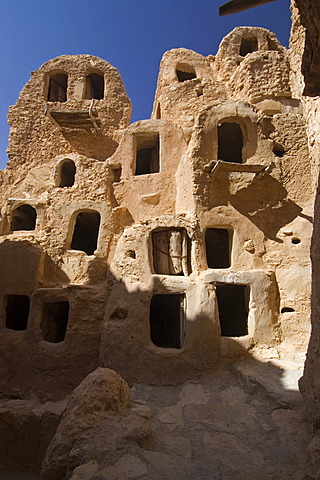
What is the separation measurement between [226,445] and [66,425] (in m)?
2.51

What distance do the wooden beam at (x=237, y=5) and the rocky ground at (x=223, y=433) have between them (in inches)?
200

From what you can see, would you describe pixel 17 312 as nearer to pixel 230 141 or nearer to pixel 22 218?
pixel 22 218

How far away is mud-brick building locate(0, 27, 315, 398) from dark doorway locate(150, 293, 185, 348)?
0.06 metres

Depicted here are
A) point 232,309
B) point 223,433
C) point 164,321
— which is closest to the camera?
point 223,433

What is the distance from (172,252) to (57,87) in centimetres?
1407

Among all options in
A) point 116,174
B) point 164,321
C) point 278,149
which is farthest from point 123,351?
point 278,149

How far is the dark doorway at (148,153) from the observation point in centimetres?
1357

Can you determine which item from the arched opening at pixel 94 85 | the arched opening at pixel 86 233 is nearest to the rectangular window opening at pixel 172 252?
the arched opening at pixel 86 233

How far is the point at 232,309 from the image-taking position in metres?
12.2

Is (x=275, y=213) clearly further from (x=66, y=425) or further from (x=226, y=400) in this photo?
(x=66, y=425)

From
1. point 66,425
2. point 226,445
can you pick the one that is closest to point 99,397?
point 66,425

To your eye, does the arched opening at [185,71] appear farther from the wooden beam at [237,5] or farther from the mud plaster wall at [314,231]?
the wooden beam at [237,5]

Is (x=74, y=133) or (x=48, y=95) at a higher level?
(x=48, y=95)

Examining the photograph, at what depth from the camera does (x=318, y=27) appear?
2895 millimetres
